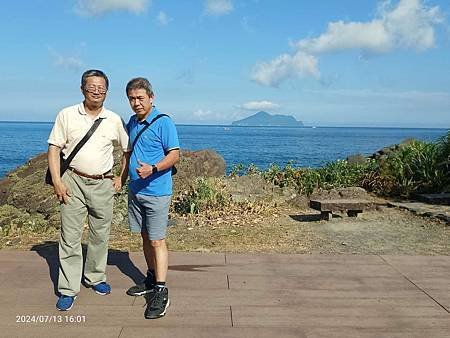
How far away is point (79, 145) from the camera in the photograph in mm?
4312

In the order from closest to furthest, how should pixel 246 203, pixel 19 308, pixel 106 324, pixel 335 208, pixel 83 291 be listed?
pixel 106 324
pixel 19 308
pixel 83 291
pixel 335 208
pixel 246 203

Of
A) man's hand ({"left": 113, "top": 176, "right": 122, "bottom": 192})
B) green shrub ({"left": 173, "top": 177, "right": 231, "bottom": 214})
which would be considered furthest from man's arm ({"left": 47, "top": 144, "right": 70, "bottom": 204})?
green shrub ({"left": 173, "top": 177, "right": 231, "bottom": 214})

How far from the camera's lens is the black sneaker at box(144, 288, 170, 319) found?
4121mm

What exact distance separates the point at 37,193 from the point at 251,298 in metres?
7.18

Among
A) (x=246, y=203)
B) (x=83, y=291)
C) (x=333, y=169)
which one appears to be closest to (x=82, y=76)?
(x=83, y=291)

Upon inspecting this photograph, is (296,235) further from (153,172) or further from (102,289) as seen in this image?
(153,172)

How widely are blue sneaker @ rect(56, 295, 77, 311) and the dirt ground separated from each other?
2.26 meters

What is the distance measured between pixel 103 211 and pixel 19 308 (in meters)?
1.05

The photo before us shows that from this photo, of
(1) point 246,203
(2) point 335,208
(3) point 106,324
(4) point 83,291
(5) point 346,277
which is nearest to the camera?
(3) point 106,324

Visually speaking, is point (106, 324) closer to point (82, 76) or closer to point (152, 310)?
point (152, 310)

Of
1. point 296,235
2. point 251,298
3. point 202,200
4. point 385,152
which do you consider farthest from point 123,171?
point 385,152

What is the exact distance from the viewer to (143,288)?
4.72 m

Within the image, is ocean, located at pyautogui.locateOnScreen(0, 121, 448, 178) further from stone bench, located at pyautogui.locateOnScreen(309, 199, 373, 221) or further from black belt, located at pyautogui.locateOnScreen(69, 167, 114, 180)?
black belt, located at pyautogui.locateOnScreen(69, 167, 114, 180)

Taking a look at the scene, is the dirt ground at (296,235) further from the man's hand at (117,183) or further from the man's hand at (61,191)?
the man's hand at (61,191)
